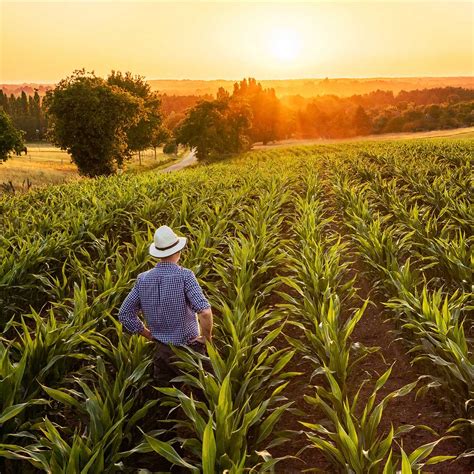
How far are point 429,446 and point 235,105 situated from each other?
6757cm

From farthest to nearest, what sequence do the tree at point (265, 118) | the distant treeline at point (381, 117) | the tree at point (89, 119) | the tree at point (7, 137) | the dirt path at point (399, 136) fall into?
the tree at point (265, 118)
the distant treeline at point (381, 117)
the dirt path at point (399, 136)
the tree at point (89, 119)
the tree at point (7, 137)

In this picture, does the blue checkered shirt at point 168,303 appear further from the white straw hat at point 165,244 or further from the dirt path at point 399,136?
the dirt path at point 399,136

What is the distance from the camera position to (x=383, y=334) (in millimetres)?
6926

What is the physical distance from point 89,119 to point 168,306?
34.9 metres

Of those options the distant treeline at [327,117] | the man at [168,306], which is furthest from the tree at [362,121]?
the man at [168,306]

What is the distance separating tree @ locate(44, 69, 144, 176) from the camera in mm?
36812

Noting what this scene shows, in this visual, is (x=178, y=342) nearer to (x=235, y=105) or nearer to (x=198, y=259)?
(x=198, y=259)

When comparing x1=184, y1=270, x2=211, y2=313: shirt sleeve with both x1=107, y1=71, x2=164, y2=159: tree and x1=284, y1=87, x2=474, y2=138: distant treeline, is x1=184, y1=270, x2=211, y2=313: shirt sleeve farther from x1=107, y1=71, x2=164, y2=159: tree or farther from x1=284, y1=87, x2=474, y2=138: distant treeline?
x1=284, y1=87, x2=474, y2=138: distant treeline

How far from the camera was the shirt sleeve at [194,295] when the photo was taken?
4.37 meters

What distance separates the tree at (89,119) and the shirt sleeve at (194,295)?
3459 centimetres

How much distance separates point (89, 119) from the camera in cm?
3691

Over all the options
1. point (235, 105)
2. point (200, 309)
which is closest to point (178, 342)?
point (200, 309)

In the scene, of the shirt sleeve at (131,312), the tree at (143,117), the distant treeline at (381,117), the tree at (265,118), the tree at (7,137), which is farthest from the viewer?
the tree at (265,118)

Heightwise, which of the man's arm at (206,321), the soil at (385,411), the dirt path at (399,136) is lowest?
the dirt path at (399,136)
